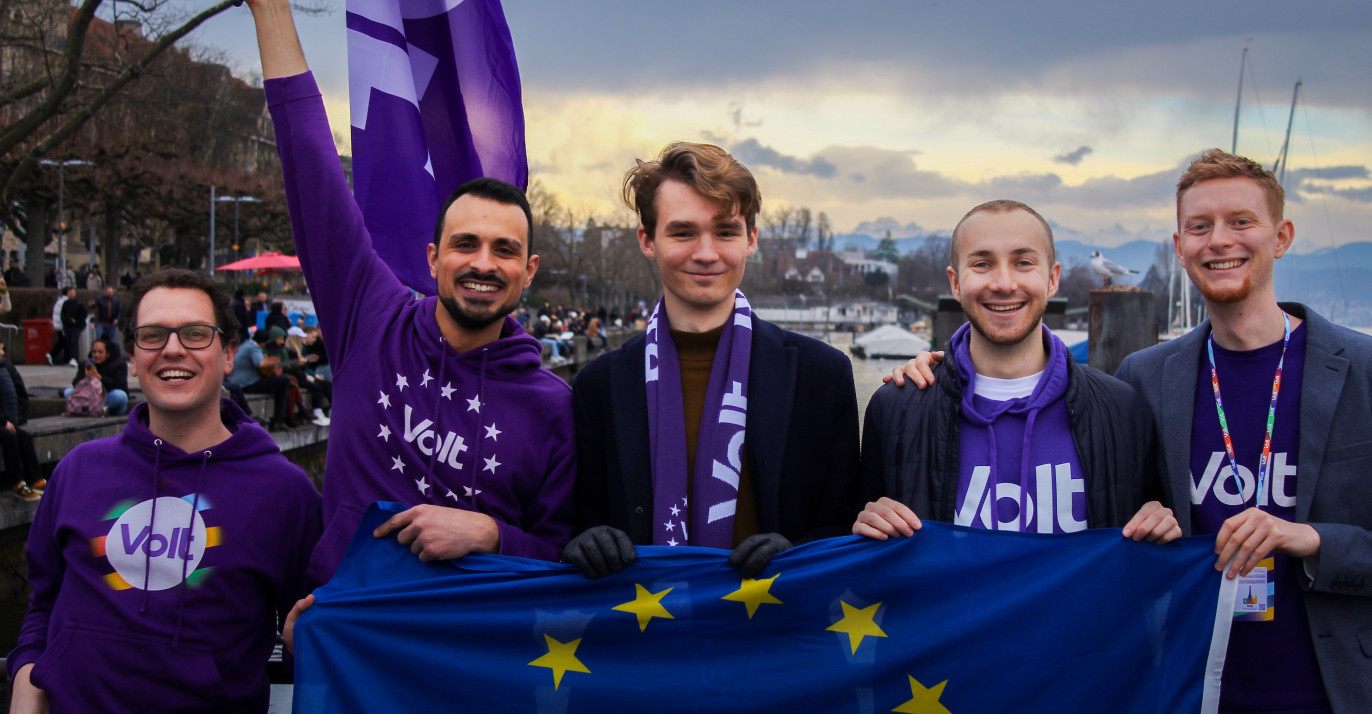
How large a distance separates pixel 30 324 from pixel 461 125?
21.3m

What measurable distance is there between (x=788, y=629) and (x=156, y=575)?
75.1 inches

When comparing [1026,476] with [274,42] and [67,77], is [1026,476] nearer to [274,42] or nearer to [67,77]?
[274,42]

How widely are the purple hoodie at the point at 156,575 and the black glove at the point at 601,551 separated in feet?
3.16

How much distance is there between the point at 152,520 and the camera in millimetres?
2873

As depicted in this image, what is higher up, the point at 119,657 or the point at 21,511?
the point at 119,657

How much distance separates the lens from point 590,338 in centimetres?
4056

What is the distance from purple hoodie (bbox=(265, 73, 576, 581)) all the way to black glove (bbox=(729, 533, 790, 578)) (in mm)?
623

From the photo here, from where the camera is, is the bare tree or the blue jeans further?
the bare tree

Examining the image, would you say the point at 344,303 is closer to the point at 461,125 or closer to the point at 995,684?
the point at 461,125

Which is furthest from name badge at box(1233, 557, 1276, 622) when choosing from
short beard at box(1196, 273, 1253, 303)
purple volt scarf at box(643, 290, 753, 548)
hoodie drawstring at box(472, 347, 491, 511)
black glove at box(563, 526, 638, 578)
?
hoodie drawstring at box(472, 347, 491, 511)

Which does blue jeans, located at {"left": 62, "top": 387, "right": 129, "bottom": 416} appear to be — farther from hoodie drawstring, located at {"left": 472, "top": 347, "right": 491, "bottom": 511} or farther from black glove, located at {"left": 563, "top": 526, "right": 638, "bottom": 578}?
black glove, located at {"left": 563, "top": 526, "right": 638, "bottom": 578}

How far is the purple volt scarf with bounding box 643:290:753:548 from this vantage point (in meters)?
3.04

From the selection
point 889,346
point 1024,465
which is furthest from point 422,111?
point 889,346

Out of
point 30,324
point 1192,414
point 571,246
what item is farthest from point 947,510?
point 571,246
